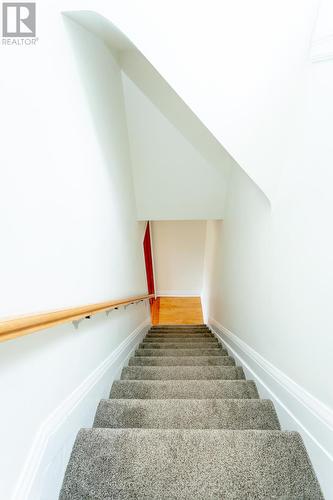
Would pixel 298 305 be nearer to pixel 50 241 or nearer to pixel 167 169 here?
pixel 50 241

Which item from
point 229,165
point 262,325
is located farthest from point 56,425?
point 229,165

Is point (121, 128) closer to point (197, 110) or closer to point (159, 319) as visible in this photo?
point (197, 110)

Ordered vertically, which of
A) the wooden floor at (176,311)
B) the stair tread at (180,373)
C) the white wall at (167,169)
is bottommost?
the wooden floor at (176,311)

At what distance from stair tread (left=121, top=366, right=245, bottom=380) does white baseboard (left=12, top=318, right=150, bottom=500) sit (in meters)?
0.54

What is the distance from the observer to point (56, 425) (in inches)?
41.4

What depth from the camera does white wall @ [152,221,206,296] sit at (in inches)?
272

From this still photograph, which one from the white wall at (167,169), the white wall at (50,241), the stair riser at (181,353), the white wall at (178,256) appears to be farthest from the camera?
the white wall at (178,256)

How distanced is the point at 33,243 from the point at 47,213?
163 millimetres

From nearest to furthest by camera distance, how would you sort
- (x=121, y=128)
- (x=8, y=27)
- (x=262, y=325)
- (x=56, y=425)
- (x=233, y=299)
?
(x=8, y=27) < (x=56, y=425) < (x=262, y=325) < (x=121, y=128) < (x=233, y=299)

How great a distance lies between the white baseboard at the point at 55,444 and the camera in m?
0.88

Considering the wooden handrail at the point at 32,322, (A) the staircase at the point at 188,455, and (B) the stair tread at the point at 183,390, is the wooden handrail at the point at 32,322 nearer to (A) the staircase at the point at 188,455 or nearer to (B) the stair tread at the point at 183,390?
(A) the staircase at the point at 188,455

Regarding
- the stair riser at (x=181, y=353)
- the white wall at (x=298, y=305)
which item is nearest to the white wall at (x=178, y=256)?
the stair riser at (x=181, y=353)

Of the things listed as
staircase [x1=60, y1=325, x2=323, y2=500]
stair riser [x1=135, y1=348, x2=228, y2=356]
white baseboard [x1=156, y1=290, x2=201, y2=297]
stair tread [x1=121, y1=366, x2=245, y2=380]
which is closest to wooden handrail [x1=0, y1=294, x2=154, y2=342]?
staircase [x1=60, y1=325, x2=323, y2=500]

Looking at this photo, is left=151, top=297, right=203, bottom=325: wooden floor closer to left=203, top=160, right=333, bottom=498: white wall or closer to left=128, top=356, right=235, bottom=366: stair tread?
left=128, top=356, right=235, bottom=366: stair tread
